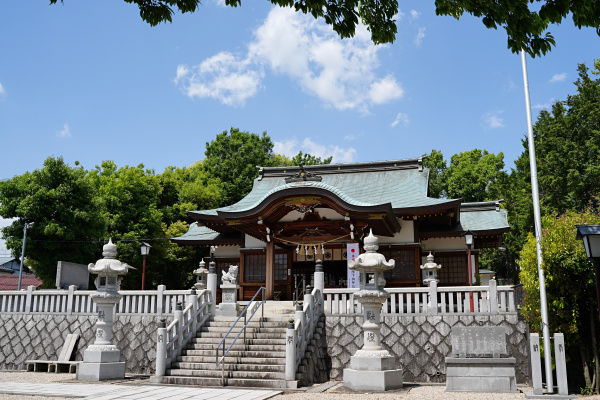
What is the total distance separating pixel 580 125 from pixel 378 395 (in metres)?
23.4

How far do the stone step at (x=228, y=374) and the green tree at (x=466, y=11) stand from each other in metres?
8.18

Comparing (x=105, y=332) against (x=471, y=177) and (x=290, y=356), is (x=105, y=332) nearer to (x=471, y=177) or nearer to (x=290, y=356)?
(x=290, y=356)

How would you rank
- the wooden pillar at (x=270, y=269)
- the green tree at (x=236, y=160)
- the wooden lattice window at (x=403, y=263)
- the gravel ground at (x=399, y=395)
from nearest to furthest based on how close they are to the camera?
the gravel ground at (x=399, y=395) → the wooden pillar at (x=270, y=269) → the wooden lattice window at (x=403, y=263) → the green tree at (x=236, y=160)

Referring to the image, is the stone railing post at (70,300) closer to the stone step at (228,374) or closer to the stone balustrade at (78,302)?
the stone balustrade at (78,302)

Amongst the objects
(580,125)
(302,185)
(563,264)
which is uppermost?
(580,125)

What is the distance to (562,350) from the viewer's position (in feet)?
33.3

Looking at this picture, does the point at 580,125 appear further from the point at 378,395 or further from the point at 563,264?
the point at 378,395

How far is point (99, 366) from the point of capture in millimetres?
12414

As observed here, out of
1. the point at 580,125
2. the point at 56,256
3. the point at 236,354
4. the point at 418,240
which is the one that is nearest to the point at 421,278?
the point at 418,240

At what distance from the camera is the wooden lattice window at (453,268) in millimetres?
20344

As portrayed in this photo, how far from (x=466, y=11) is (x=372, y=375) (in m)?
7.82

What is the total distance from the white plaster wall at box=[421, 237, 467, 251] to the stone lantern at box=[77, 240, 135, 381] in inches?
484

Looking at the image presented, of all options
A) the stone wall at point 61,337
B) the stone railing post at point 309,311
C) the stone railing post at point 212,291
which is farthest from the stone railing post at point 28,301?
the stone railing post at point 309,311

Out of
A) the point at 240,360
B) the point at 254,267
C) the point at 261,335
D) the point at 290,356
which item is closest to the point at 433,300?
the point at 290,356
